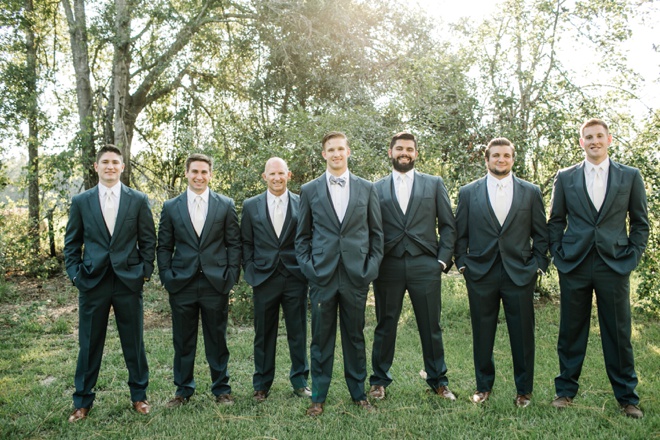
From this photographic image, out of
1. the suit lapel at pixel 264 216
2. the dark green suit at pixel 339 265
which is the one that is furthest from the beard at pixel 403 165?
the suit lapel at pixel 264 216

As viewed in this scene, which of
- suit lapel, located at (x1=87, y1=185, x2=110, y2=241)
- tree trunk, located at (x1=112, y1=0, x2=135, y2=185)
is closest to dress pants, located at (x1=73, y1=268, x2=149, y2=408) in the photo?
suit lapel, located at (x1=87, y1=185, x2=110, y2=241)

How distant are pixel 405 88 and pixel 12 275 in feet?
36.7

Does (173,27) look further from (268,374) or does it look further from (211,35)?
(268,374)

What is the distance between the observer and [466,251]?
187 inches

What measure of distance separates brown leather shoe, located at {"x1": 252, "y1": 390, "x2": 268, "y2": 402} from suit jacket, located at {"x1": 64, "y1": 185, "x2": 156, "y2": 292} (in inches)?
59.3

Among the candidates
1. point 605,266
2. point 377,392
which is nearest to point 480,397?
point 377,392

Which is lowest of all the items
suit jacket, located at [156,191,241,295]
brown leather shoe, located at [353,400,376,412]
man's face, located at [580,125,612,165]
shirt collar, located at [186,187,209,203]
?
brown leather shoe, located at [353,400,376,412]

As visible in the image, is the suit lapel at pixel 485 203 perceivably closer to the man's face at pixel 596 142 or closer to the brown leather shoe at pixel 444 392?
the man's face at pixel 596 142

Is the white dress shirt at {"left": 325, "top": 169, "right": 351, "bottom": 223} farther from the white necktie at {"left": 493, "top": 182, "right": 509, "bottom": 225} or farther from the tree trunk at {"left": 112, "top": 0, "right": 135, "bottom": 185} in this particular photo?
the tree trunk at {"left": 112, "top": 0, "right": 135, "bottom": 185}

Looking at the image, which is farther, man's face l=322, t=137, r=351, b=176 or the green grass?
man's face l=322, t=137, r=351, b=176

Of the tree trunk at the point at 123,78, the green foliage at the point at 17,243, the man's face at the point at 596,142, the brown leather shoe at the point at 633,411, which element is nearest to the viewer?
the brown leather shoe at the point at 633,411

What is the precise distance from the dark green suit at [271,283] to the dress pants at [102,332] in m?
1.07

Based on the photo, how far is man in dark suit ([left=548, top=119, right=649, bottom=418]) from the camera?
4242 millimetres

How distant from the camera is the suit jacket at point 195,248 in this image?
15.4 feet
